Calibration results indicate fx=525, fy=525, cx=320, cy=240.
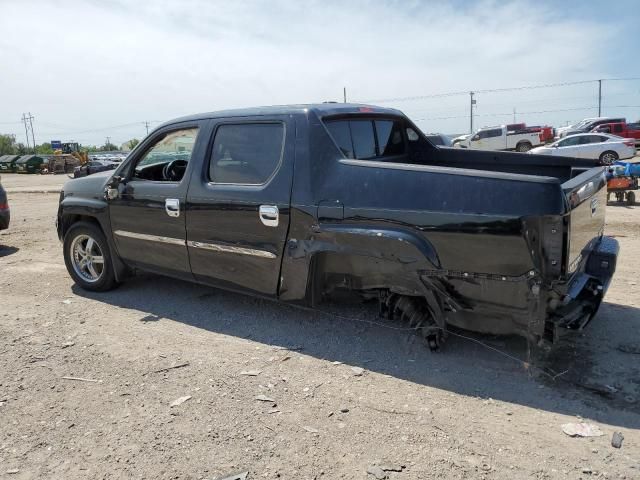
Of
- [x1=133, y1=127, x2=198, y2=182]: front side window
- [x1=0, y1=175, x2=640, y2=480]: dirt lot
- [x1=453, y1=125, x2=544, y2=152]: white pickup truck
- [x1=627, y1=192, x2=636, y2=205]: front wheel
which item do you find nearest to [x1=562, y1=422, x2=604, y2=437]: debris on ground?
[x1=0, y1=175, x2=640, y2=480]: dirt lot

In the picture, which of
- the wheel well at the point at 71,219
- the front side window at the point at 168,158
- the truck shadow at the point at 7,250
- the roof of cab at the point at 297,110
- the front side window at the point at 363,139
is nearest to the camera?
the roof of cab at the point at 297,110

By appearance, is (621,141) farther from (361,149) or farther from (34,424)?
(34,424)

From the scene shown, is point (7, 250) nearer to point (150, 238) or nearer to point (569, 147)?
point (150, 238)

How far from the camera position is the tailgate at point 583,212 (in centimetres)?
321

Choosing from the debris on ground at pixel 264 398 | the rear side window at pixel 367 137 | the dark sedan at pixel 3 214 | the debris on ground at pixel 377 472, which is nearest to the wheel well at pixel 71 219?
the rear side window at pixel 367 137

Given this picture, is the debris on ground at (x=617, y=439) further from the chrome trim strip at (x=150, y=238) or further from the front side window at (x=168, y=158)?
the front side window at (x=168, y=158)

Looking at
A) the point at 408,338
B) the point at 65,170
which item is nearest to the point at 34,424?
the point at 408,338

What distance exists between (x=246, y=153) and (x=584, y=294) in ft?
9.06

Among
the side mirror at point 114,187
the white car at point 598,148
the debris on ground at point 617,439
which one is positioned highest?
the side mirror at point 114,187

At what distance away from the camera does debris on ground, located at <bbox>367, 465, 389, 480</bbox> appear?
8.44 feet

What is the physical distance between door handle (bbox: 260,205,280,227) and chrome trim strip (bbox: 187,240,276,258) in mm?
245

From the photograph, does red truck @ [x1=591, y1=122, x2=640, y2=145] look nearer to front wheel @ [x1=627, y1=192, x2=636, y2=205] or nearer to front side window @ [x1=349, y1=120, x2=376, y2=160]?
front wheel @ [x1=627, y1=192, x2=636, y2=205]

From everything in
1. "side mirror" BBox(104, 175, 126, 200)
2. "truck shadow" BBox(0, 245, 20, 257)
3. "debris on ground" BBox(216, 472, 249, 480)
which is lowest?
"debris on ground" BBox(216, 472, 249, 480)

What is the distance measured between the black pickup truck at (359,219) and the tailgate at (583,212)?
18mm
